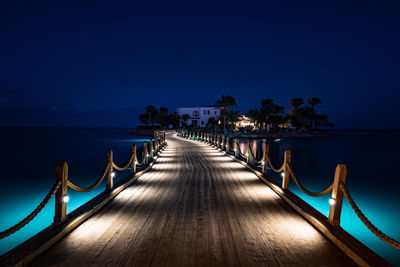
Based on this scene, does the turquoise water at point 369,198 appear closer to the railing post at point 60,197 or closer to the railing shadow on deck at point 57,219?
the railing shadow on deck at point 57,219

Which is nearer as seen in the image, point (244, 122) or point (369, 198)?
point (369, 198)

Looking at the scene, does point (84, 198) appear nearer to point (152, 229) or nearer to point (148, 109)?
point (152, 229)

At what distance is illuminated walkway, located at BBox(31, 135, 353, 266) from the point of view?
11.7 ft

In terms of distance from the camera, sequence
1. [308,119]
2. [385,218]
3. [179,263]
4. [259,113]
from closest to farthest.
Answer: [179,263] → [385,218] → [259,113] → [308,119]

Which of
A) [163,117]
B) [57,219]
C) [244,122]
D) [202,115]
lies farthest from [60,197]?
[163,117]

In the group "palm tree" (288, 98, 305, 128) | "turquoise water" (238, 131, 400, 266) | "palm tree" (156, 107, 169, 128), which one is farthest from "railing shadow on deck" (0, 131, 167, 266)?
"palm tree" (288, 98, 305, 128)

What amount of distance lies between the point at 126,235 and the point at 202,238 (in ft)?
4.31

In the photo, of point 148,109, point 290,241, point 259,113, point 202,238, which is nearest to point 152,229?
point 202,238

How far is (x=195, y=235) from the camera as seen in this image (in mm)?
4324

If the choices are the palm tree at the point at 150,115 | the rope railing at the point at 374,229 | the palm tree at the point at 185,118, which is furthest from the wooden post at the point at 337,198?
the palm tree at the point at 150,115

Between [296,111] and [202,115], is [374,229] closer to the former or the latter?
[202,115]

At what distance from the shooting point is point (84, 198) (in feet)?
45.6

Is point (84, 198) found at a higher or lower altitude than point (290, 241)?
lower

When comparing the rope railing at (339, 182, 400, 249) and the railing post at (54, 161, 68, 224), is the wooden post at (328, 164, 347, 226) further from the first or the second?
the railing post at (54, 161, 68, 224)
